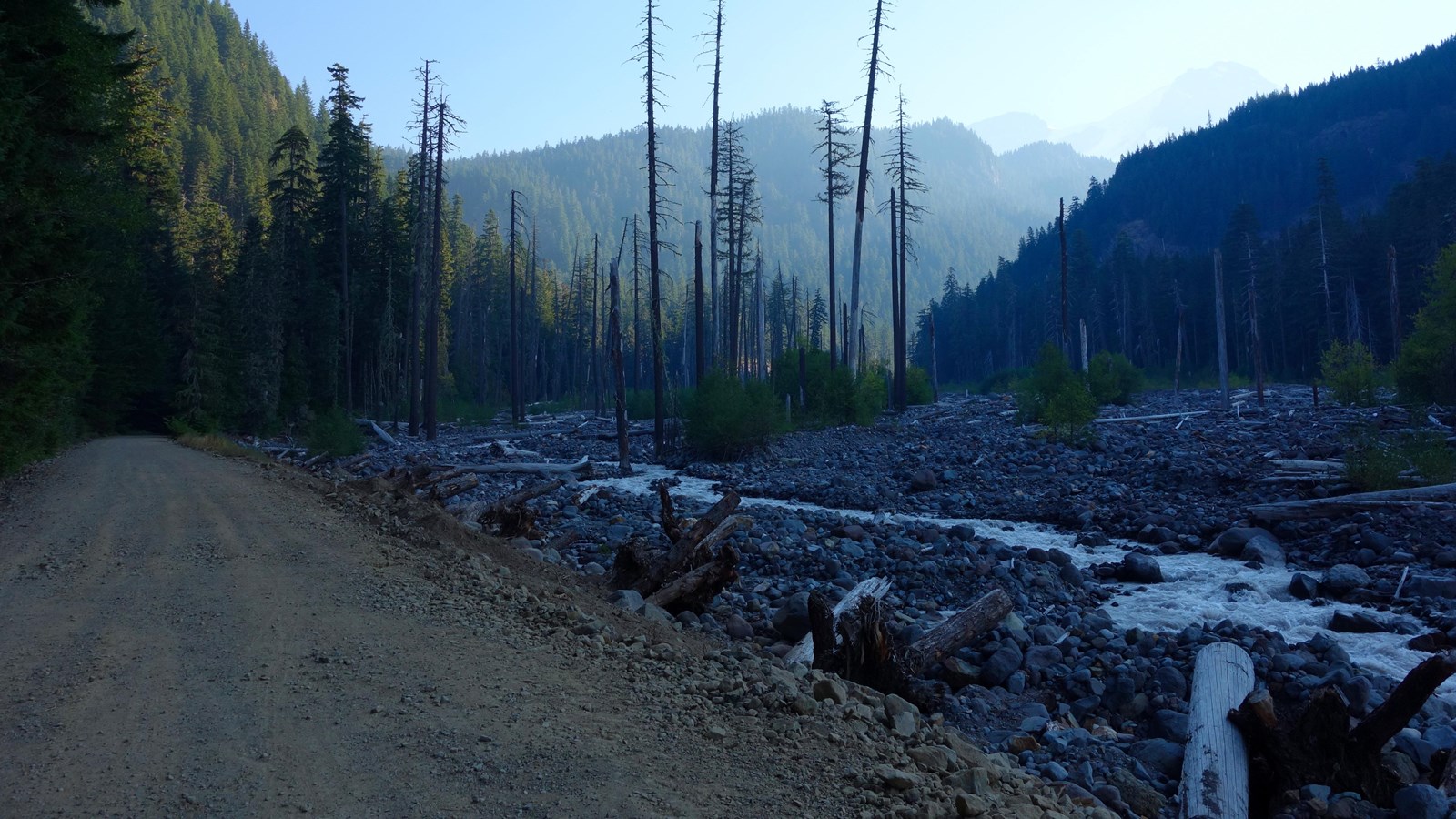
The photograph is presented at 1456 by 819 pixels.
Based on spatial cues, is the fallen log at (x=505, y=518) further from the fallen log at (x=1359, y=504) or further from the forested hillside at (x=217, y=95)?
the forested hillside at (x=217, y=95)

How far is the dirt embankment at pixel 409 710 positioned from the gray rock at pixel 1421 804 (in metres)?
1.80

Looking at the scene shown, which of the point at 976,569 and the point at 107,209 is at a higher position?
the point at 107,209

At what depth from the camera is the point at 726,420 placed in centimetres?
2209

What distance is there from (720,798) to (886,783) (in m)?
0.76

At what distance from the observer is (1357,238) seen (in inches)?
2183

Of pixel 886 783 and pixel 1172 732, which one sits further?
pixel 1172 732

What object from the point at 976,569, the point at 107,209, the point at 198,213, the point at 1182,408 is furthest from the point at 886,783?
the point at 198,213

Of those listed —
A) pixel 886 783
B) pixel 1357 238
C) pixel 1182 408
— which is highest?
pixel 1357 238

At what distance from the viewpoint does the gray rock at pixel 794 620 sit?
7523mm

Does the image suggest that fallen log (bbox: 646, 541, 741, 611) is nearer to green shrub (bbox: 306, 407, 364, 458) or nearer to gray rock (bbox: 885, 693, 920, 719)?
gray rock (bbox: 885, 693, 920, 719)

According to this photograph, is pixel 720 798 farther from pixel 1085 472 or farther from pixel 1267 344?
pixel 1267 344

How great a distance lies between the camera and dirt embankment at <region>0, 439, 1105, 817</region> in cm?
329

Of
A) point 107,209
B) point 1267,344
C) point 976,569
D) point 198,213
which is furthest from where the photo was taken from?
point 1267,344

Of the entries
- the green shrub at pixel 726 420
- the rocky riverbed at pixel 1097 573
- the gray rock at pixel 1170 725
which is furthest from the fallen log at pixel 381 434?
the gray rock at pixel 1170 725
